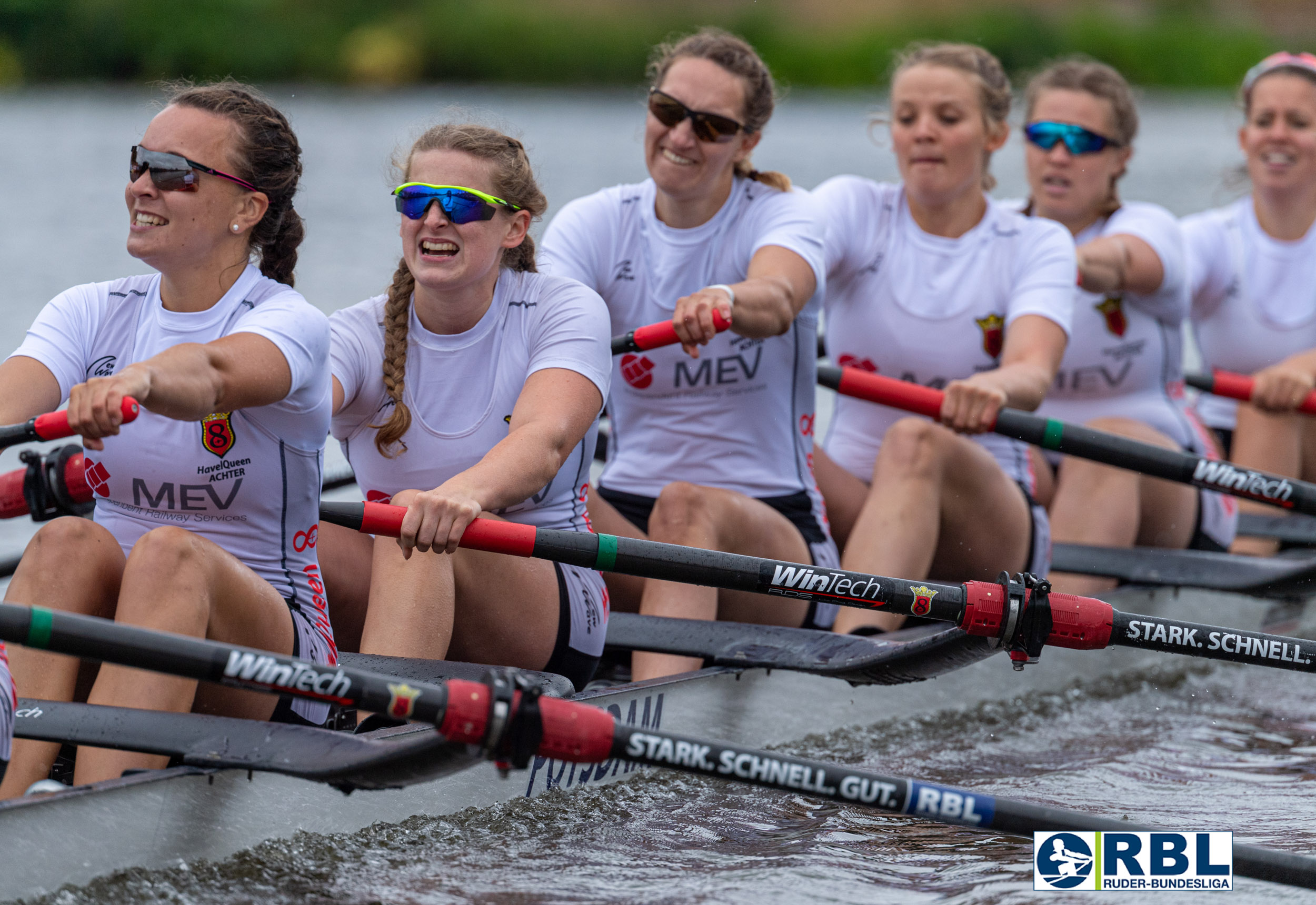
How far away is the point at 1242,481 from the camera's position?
155 inches

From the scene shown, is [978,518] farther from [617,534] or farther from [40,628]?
[40,628]

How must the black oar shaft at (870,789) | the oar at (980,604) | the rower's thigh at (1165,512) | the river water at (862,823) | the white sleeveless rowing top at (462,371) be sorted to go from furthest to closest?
the rower's thigh at (1165,512)
the white sleeveless rowing top at (462,371)
the oar at (980,604)
the river water at (862,823)
the black oar shaft at (870,789)

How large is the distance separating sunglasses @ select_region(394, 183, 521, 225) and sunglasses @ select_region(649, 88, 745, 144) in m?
0.81

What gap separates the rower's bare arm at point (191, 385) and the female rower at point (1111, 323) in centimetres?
273

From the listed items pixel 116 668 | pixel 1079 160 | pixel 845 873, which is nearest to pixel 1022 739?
pixel 845 873

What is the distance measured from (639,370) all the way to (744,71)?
770mm

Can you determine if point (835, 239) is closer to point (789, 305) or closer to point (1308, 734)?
point (789, 305)

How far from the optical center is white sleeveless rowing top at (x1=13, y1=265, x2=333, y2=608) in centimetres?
280

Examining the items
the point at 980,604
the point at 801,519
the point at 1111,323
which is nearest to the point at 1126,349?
the point at 1111,323

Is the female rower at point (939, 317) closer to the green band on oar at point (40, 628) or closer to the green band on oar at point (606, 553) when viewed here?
the green band on oar at point (606, 553)

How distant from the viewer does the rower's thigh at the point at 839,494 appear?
14.0ft

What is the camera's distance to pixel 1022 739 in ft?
13.6

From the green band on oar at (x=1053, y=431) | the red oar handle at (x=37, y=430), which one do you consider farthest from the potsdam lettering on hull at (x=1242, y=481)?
the red oar handle at (x=37, y=430)

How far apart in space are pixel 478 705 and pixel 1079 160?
3.11 metres
